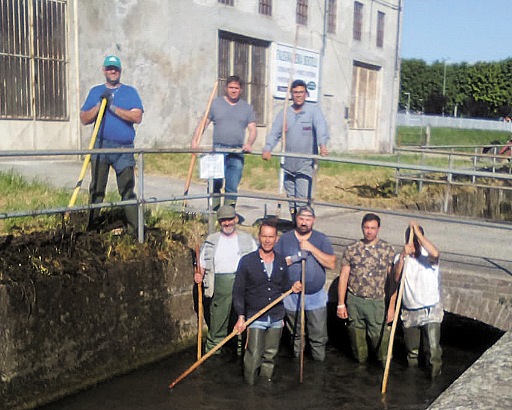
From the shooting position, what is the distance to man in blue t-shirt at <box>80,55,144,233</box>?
284 inches

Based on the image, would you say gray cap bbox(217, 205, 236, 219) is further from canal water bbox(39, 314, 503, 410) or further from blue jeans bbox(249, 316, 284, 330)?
canal water bbox(39, 314, 503, 410)

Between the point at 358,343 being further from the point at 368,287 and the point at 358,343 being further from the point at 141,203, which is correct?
the point at 141,203

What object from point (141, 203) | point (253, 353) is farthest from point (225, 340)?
point (141, 203)

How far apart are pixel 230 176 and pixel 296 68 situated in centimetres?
1522

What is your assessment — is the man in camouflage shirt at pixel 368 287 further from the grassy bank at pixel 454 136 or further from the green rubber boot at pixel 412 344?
the grassy bank at pixel 454 136

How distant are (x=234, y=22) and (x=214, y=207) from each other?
42.1ft

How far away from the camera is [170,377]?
7180 millimetres

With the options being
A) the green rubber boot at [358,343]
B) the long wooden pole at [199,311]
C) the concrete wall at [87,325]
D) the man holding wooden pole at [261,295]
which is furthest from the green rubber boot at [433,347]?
the concrete wall at [87,325]

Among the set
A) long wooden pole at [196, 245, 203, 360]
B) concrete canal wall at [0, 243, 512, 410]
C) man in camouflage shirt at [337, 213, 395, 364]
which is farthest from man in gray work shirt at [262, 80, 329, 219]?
long wooden pole at [196, 245, 203, 360]

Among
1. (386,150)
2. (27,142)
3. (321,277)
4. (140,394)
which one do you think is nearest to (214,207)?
(321,277)

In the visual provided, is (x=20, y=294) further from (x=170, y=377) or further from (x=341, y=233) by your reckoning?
(x=341, y=233)

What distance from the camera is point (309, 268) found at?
7.41 metres

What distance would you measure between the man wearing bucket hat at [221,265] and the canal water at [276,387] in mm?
422

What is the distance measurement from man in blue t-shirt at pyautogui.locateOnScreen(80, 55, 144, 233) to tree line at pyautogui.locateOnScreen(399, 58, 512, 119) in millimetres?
68369
